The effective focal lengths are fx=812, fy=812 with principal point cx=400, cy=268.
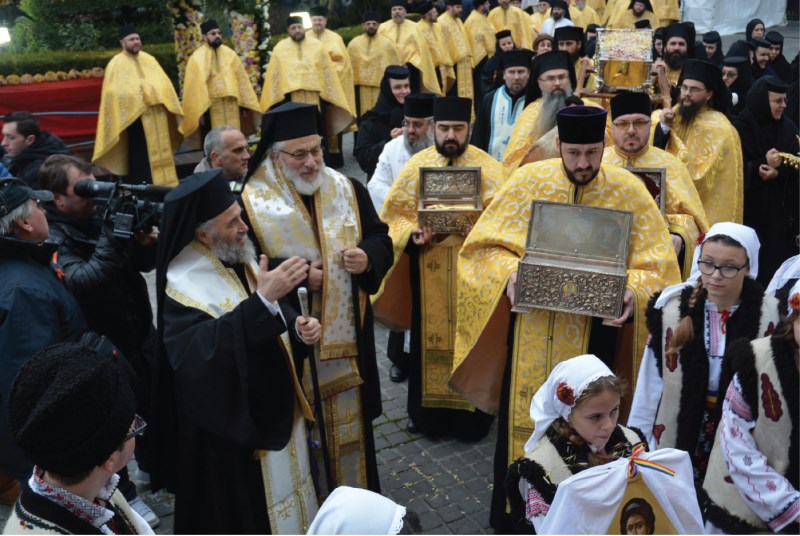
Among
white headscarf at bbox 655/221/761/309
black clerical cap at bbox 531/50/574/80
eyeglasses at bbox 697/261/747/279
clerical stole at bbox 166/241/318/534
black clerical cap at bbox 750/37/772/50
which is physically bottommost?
clerical stole at bbox 166/241/318/534

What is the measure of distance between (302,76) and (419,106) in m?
5.73

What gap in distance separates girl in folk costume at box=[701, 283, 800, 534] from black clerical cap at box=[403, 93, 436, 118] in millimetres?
3539

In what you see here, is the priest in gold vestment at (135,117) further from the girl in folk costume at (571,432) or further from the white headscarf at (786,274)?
the girl in folk costume at (571,432)

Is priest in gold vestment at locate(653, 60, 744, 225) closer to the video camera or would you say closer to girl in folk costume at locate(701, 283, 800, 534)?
girl in folk costume at locate(701, 283, 800, 534)

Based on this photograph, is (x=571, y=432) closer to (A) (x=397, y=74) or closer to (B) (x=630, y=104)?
(B) (x=630, y=104)

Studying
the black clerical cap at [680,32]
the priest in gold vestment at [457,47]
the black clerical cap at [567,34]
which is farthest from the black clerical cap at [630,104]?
the priest in gold vestment at [457,47]

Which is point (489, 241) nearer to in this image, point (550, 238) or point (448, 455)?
point (550, 238)

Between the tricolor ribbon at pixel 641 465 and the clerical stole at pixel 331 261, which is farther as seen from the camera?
the clerical stole at pixel 331 261

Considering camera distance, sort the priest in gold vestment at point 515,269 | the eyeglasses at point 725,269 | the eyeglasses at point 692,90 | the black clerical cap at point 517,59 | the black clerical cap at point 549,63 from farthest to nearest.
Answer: the black clerical cap at point 517,59
the black clerical cap at point 549,63
the eyeglasses at point 692,90
the priest in gold vestment at point 515,269
the eyeglasses at point 725,269

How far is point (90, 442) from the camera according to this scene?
7.00 feet

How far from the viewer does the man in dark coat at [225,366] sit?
342 cm

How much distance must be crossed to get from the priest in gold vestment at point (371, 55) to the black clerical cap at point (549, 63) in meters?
6.13

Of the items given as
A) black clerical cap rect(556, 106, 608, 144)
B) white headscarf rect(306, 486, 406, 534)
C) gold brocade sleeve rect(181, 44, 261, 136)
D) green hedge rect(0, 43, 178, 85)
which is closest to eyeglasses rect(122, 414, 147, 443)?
white headscarf rect(306, 486, 406, 534)

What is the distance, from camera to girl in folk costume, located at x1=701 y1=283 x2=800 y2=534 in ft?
9.57
